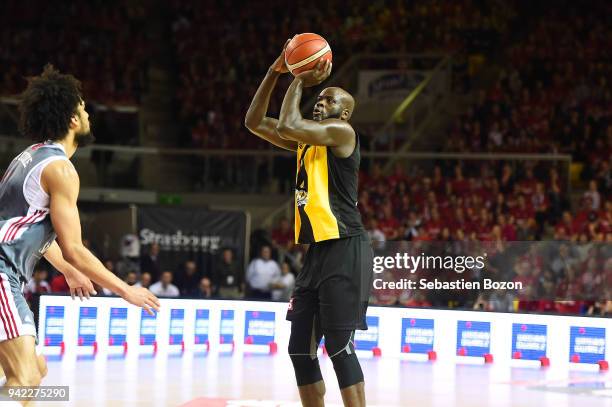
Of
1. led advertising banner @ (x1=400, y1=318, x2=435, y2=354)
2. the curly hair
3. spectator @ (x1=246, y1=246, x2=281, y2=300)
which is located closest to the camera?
the curly hair

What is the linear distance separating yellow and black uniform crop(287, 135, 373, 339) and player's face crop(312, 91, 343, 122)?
215mm

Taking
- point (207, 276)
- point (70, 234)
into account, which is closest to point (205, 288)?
point (207, 276)

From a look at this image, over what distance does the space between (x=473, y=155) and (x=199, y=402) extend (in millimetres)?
12083

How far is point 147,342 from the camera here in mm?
13281

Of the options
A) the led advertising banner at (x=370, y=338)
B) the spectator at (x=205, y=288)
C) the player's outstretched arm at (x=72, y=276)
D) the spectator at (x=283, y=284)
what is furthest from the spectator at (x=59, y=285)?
the player's outstretched arm at (x=72, y=276)

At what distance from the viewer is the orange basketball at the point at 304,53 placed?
6.67 m

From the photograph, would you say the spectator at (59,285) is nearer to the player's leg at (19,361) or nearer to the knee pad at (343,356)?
the knee pad at (343,356)

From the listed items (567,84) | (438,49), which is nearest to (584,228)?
(567,84)

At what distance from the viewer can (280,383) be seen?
409 inches

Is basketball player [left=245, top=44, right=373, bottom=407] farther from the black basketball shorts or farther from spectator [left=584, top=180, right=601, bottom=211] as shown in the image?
spectator [left=584, top=180, right=601, bottom=211]

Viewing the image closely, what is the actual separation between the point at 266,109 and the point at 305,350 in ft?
5.40

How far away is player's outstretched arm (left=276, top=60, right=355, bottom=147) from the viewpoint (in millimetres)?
6483

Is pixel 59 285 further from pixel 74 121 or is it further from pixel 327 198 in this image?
pixel 74 121

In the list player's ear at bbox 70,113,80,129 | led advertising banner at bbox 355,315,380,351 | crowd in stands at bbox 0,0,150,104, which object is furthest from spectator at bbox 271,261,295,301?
player's ear at bbox 70,113,80,129
